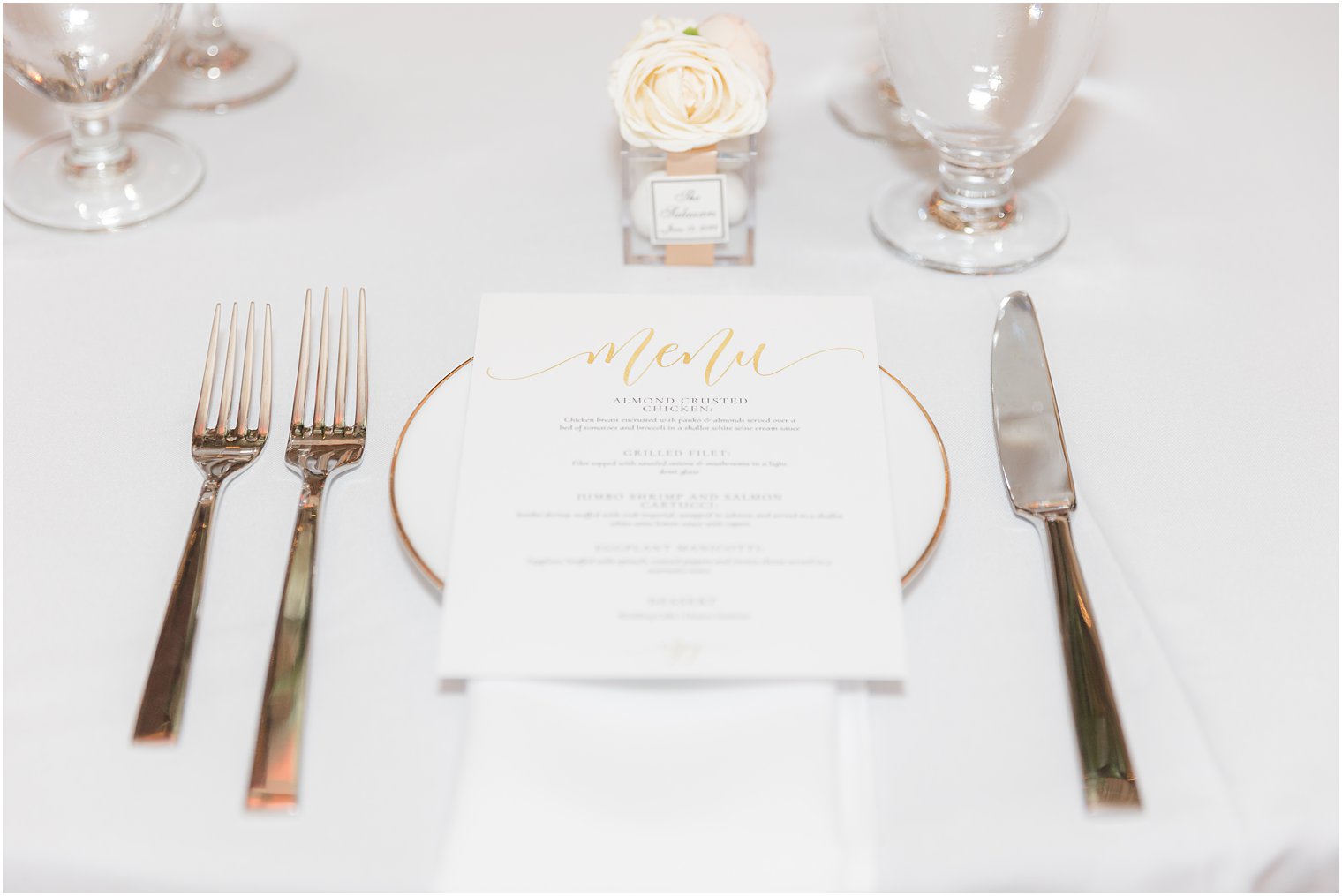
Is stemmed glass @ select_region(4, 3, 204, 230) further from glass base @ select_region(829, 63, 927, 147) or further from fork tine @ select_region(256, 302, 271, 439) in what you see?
glass base @ select_region(829, 63, 927, 147)

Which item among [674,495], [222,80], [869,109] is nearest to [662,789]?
[674,495]

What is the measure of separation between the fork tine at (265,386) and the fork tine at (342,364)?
4 centimetres

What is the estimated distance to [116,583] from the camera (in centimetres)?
58

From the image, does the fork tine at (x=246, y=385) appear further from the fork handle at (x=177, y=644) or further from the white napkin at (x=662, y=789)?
the white napkin at (x=662, y=789)

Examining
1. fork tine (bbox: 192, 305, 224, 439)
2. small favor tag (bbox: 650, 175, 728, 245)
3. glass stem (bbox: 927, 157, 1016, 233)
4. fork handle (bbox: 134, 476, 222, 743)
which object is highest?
glass stem (bbox: 927, 157, 1016, 233)

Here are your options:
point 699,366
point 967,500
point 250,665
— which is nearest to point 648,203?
point 699,366

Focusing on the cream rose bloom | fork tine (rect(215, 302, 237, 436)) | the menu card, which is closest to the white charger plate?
the menu card

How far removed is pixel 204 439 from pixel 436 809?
0.97 ft

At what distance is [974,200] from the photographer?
32.8 inches

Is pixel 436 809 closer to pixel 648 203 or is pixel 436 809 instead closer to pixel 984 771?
pixel 984 771

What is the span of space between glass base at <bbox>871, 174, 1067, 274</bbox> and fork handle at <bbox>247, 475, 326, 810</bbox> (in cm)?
48

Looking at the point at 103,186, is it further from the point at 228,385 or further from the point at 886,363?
the point at 886,363

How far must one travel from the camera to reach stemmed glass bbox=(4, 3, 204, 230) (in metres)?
0.78

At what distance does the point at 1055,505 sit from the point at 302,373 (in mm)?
464
